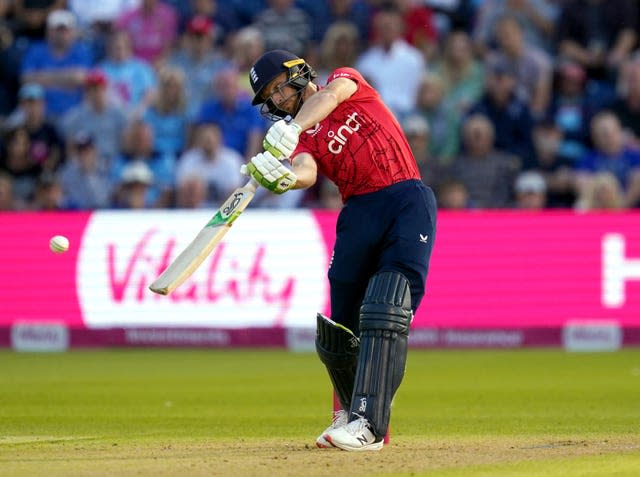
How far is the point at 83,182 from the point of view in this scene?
16.1 metres

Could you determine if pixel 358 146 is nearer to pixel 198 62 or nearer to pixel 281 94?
pixel 281 94

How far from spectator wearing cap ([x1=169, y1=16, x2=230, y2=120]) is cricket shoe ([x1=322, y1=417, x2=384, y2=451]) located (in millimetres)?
10749

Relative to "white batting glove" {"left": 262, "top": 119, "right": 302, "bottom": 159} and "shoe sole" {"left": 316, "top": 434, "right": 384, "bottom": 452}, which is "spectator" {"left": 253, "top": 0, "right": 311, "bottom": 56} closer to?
"white batting glove" {"left": 262, "top": 119, "right": 302, "bottom": 159}

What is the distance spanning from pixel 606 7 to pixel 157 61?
20.1 feet

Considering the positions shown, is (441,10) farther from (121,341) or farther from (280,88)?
(280,88)

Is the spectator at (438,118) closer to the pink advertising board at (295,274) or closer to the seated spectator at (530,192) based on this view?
the seated spectator at (530,192)

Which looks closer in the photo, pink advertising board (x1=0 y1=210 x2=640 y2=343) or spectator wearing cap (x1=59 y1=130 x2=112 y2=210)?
pink advertising board (x1=0 y1=210 x2=640 y2=343)

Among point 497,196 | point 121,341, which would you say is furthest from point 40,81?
point 497,196

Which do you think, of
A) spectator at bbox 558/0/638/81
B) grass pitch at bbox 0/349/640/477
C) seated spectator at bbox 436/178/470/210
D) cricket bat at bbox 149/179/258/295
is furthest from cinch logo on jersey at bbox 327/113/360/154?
spectator at bbox 558/0/638/81

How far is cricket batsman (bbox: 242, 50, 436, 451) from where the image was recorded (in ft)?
21.6

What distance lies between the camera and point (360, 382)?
6.60 meters

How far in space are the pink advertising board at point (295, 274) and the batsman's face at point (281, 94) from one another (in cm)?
723

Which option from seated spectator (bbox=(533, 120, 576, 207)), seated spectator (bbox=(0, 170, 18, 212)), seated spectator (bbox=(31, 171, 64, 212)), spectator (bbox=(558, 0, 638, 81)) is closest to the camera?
seated spectator (bbox=(31, 171, 64, 212))

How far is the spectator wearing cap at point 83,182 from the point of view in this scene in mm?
16016
